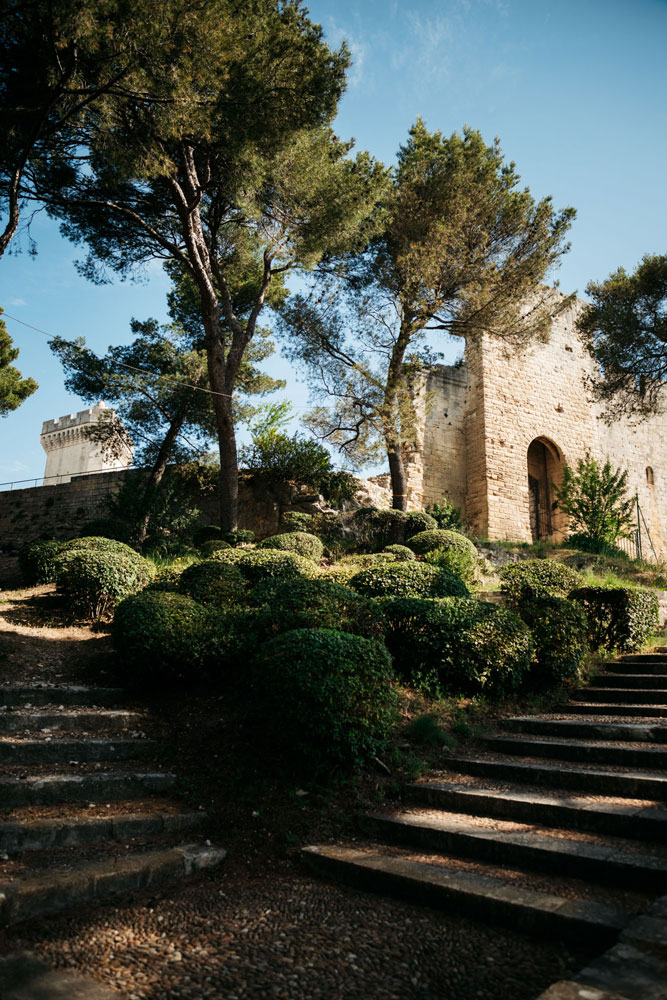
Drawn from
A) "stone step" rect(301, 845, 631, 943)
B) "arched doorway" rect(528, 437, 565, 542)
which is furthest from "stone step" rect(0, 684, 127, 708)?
"arched doorway" rect(528, 437, 565, 542)

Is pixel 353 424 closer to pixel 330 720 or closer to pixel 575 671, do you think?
pixel 575 671

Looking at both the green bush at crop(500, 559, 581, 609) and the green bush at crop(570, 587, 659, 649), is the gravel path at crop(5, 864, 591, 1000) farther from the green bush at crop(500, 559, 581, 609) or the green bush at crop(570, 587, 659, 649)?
the green bush at crop(570, 587, 659, 649)

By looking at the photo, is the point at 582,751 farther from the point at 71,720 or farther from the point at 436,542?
the point at 436,542

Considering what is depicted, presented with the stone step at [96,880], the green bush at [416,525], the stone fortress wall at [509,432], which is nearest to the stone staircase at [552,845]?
the stone step at [96,880]

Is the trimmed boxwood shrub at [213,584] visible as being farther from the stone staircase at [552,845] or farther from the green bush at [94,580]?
the stone staircase at [552,845]

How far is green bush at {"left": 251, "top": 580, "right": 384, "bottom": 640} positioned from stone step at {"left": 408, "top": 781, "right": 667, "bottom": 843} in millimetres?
1380

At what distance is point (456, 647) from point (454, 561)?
162 inches

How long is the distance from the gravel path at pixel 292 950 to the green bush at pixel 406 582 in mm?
4024

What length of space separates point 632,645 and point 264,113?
906 centimetres

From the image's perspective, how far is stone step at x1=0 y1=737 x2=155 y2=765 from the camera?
12.1 feet

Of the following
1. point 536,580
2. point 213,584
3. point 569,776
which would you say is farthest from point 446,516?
point 569,776

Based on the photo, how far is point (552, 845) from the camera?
276 cm

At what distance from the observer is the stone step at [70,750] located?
368cm

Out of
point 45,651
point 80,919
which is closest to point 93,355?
point 45,651
